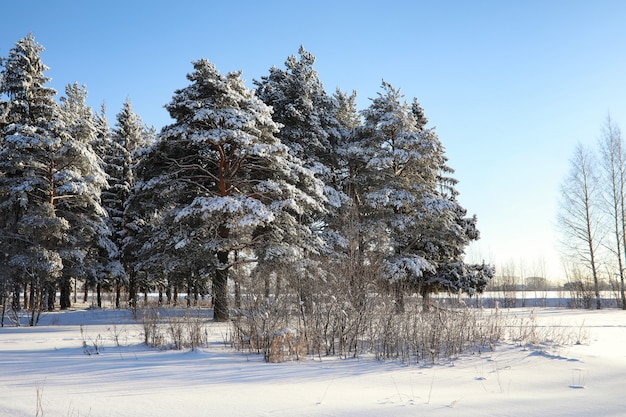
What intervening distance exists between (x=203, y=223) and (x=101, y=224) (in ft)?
35.7

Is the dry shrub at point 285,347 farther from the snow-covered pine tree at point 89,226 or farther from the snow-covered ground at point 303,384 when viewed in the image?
the snow-covered pine tree at point 89,226

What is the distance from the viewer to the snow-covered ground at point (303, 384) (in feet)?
15.5

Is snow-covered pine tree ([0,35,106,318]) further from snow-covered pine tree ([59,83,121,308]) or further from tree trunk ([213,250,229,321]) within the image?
tree trunk ([213,250,229,321])

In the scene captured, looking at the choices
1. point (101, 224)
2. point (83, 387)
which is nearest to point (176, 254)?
point (101, 224)

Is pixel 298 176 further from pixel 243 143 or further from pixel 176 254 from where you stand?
pixel 176 254

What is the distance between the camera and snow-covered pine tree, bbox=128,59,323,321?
16500 mm

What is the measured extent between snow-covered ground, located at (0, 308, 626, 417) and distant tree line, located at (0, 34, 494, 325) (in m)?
4.53

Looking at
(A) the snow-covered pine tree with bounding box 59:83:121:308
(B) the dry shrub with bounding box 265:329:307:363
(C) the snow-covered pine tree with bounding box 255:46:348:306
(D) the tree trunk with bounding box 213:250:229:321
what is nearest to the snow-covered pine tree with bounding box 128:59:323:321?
(D) the tree trunk with bounding box 213:250:229:321

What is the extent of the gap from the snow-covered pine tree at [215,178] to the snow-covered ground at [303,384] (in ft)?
25.0

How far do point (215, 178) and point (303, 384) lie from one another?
12775 millimetres

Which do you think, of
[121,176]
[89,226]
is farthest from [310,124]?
[121,176]

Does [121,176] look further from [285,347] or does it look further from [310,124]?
[285,347]

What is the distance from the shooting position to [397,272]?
64.3 feet

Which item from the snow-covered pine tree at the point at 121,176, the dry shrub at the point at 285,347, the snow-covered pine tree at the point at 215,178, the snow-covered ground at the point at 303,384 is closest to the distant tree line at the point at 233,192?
the snow-covered pine tree at the point at 215,178
